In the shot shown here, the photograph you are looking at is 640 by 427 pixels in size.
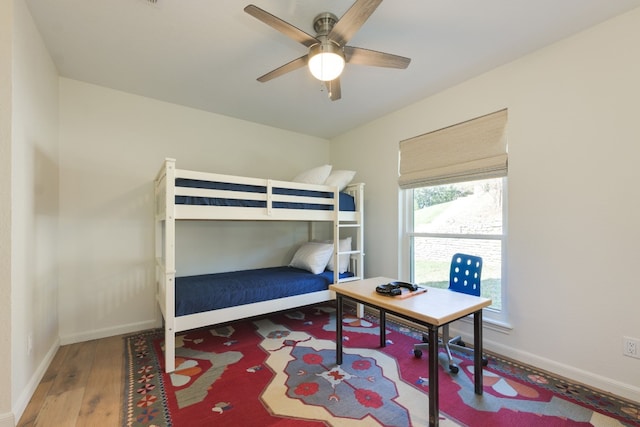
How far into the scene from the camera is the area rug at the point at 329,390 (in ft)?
5.44

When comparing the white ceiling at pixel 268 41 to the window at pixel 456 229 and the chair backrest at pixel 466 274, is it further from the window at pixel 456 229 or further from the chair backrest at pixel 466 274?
the chair backrest at pixel 466 274

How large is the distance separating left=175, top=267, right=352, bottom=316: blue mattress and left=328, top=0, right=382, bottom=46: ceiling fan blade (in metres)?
2.16

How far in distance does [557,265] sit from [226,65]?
10.3ft

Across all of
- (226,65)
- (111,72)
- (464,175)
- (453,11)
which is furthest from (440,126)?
(111,72)

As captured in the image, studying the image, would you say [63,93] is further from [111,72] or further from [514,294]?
[514,294]

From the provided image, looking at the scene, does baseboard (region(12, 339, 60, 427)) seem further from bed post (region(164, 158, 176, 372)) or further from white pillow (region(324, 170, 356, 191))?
white pillow (region(324, 170, 356, 191))

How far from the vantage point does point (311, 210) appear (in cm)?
307

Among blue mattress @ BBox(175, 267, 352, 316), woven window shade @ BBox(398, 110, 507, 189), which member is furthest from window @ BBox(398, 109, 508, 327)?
blue mattress @ BBox(175, 267, 352, 316)

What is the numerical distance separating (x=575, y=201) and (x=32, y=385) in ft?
13.2

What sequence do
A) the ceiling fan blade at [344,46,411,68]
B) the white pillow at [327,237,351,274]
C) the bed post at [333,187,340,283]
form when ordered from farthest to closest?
the white pillow at [327,237,351,274], the bed post at [333,187,340,283], the ceiling fan blade at [344,46,411,68]

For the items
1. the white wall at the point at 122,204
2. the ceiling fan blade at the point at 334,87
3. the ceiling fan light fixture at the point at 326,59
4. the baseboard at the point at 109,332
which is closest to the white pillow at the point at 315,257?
the white wall at the point at 122,204

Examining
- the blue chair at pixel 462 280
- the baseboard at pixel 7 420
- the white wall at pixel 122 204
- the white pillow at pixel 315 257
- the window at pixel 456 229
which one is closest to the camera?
the baseboard at pixel 7 420

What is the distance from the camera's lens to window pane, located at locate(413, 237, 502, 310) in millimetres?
2574

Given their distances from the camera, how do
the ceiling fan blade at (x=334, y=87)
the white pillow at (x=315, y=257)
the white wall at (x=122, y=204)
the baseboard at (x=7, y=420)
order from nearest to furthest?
the baseboard at (x=7, y=420) < the ceiling fan blade at (x=334, y=87) < the white wall at (x=122, y=204) < the white pillow at (x=315, y=257)
